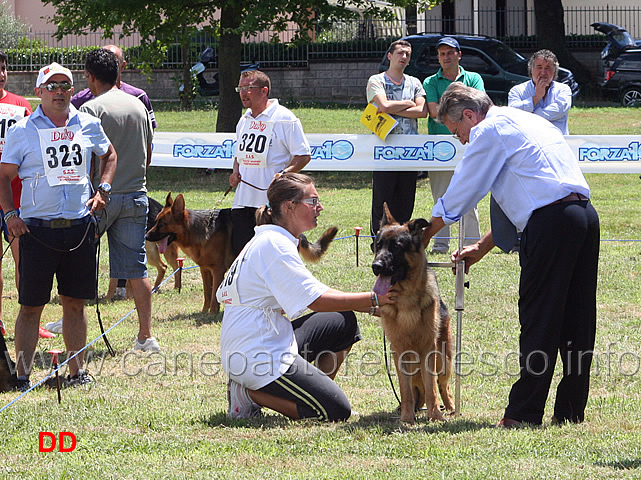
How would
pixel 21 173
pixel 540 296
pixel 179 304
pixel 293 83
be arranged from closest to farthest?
pixel 540 296
pixel 21 173
pixel 179 304
pixel 293 83

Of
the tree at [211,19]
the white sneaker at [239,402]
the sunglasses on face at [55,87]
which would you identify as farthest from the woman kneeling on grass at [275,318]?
the tree at [211,19]

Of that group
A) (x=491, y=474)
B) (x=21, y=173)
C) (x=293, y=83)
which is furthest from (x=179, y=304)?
(x=293, y=83)

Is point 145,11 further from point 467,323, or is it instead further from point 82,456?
point 82,456

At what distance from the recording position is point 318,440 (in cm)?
455

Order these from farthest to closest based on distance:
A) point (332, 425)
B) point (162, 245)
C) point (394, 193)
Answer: point (394, 193)
point (162, 245)
point (332, 425)

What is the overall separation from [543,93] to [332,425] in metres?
5.79

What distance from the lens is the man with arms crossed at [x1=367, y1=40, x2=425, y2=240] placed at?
9.84 m

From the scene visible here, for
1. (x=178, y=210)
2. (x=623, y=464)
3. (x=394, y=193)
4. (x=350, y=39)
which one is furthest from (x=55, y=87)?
(x=350, y=39)

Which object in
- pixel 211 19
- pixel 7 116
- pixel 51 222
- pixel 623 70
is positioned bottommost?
pixel 51 222

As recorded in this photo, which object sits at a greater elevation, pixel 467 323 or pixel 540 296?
pixel 540 296

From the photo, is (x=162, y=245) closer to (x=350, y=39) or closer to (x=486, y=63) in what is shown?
(x=486, y=63)

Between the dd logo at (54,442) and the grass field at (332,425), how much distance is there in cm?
5

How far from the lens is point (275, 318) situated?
16.3ft

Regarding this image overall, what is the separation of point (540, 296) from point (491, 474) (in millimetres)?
1170
